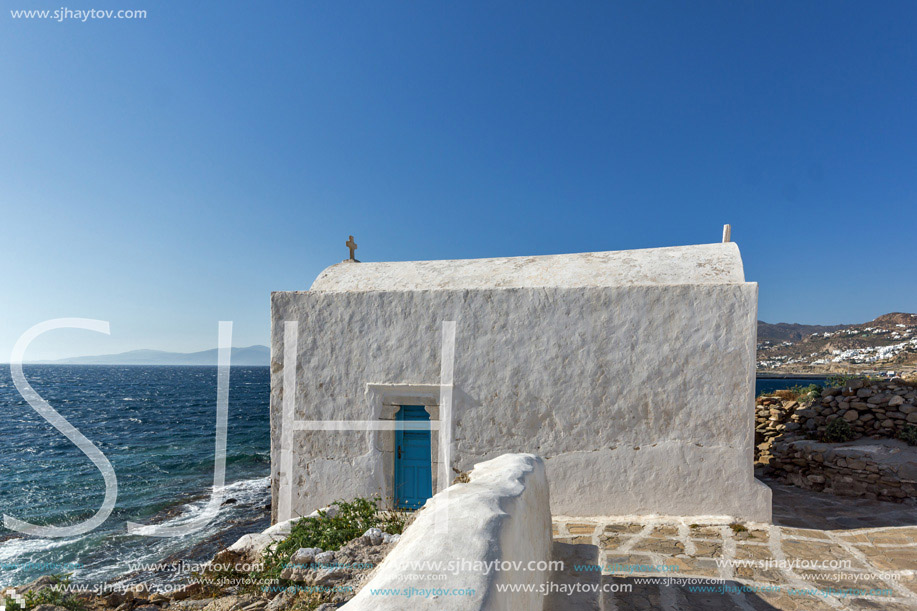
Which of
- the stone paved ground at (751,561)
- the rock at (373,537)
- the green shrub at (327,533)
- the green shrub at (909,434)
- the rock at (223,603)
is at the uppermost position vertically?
the green shrub at (909,434)

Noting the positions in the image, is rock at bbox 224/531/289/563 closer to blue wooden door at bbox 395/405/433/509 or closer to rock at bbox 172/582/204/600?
rock at bbox 172/582/204/600

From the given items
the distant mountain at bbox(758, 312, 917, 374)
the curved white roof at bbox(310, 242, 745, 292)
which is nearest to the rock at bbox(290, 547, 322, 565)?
the curved white roof at bbox(310, 242, 745, 292)

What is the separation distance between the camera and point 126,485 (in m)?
17.2

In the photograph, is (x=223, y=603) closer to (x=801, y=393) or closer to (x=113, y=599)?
(x=113, y=599)

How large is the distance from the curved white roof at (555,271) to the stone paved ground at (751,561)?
8.66ft

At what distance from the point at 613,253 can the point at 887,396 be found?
15.4 feet

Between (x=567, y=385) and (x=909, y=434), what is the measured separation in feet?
16.8

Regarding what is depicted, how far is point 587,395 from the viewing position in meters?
5.51

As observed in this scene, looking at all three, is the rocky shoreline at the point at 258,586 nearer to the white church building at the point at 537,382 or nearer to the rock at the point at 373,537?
the rock at the point at 373,537

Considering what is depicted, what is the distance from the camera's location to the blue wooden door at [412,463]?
611cm

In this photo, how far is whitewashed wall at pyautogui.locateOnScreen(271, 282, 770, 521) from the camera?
5.18m

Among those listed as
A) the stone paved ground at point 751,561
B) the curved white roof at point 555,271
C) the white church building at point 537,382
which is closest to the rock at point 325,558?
the stone paved ground at point 751,561

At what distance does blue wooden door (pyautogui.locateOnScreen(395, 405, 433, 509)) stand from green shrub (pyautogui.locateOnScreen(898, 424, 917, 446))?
6.56m

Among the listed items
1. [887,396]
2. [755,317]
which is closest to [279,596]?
[755,317]
